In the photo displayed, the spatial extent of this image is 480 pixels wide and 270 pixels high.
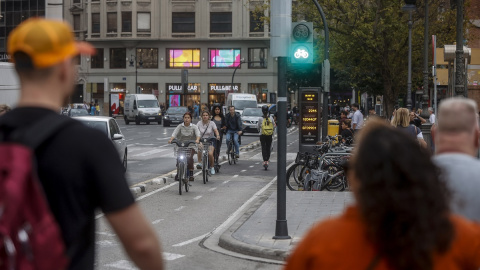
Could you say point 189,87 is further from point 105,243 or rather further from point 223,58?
point 105,243

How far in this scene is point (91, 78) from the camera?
86.8 meters

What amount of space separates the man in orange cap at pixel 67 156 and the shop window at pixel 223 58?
81.1m

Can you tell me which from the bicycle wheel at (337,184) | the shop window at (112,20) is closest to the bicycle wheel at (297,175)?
the bicycle wheel at (337,184)

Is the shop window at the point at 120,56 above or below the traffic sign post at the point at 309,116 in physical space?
above

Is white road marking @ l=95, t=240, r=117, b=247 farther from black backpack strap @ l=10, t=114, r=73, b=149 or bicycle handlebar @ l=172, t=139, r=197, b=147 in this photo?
black backpack strap @ l=10, t=114, r=73, b=149

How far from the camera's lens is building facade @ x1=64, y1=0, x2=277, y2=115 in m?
83.4

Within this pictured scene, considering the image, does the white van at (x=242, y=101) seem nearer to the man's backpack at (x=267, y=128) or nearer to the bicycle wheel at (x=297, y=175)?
the man's backpack at (x=267, y=128)

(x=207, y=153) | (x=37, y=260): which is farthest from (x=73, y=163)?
(x=207, y=153)

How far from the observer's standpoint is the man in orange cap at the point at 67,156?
292 cm

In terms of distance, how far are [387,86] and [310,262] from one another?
3898 centimetres

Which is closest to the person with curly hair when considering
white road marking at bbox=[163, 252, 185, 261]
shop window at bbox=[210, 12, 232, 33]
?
white road marking at bbox=[163, 252, 185, 261]

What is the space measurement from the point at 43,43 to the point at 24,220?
1.92ft

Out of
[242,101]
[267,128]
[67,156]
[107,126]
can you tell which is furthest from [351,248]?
[242,101]

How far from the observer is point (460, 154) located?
3693 millimetres
